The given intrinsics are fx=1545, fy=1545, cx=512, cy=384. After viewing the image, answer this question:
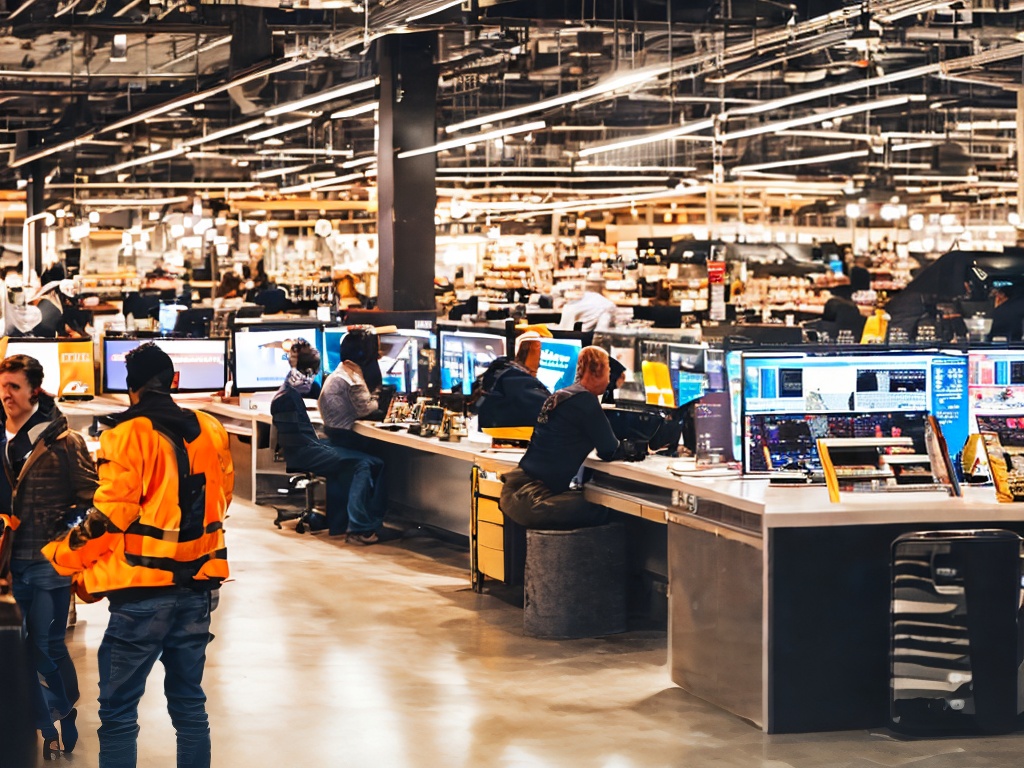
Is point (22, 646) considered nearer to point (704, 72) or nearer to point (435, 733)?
point (435, 733)

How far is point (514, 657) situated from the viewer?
23.2 feet

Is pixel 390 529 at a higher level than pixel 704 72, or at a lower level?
lower

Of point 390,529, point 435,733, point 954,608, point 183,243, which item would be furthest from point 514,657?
point 183,243

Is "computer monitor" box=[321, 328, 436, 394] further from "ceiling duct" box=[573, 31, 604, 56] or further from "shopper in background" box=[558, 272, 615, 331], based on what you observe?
"ceiling duct" box=[573, 31, 604, 56]

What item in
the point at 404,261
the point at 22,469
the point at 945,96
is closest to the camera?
the point at 22,469

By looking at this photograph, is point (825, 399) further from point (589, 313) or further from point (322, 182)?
point (322, 182)

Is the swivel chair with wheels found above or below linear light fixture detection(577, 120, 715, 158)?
below

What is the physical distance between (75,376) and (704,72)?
7.17 metres

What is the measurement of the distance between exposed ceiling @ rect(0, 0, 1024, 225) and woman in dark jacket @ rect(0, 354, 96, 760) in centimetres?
606

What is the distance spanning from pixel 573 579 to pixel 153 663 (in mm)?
3042

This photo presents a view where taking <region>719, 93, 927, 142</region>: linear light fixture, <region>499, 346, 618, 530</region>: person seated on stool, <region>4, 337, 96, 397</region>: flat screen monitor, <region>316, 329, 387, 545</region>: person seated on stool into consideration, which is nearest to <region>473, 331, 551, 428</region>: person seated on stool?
<region>499, 346, 618, 530</region>: person seated on stool

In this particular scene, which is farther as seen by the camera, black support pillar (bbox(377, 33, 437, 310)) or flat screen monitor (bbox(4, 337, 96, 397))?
black support pillar (bbox(377, 33, 437, 310))

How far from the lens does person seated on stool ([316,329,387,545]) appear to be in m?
10.4

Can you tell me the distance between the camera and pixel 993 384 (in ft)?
21.7
